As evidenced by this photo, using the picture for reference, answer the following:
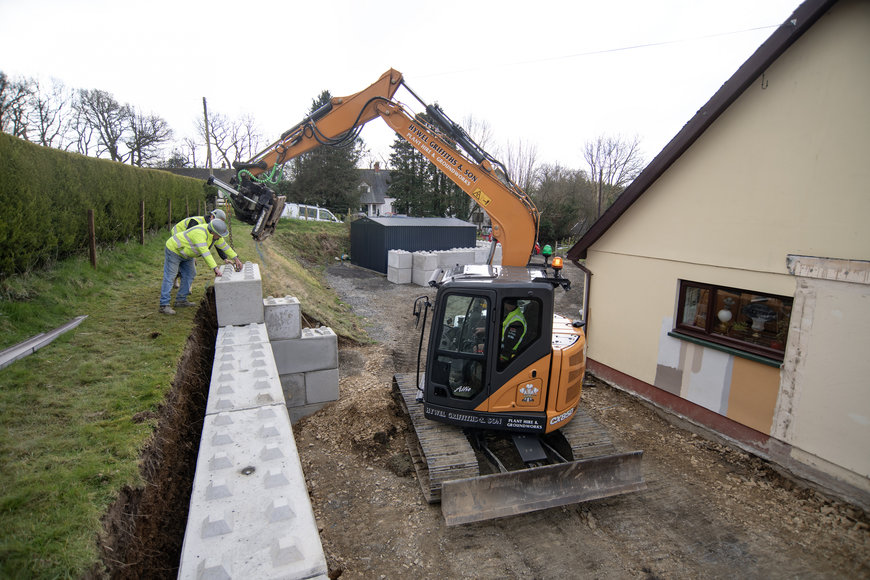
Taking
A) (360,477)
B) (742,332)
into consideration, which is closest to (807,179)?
(742,332)

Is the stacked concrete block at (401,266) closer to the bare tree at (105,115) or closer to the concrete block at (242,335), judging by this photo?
the concrete block at (242,335)

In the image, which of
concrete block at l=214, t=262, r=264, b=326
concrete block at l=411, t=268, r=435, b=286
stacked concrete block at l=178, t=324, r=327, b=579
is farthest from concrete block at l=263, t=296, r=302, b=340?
concrete block at l=411, t=268, r=435, b=286

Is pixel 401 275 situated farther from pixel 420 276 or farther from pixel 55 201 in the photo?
pixel 55 201

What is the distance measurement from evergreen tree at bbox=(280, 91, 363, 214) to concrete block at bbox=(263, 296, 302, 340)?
30885 millimetres

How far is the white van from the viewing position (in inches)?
1132

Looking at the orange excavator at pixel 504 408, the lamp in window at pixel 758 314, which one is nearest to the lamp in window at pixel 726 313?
the lamp in window at pixel 758 314

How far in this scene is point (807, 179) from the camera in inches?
214

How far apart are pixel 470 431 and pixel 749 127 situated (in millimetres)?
5530

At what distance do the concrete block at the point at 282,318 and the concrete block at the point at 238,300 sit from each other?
0.74 feet

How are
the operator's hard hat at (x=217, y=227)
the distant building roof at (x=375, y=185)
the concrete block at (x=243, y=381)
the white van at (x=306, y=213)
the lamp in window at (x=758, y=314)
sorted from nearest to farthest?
1. the concrete block at (x=243, y=381)
2. the lamp in window at (x=758, y=314)
3. the operator's hard hat at (x=217, y=227)
4. the white van at (x=306, y=213)
5. the distant building roof at (x=375, y=185)

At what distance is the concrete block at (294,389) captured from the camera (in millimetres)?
6914

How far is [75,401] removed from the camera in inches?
163

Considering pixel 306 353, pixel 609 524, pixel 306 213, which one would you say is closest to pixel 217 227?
pixel 306 353

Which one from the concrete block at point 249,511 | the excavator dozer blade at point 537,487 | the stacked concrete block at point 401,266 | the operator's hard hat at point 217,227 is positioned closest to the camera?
the concrete block at point 249,511
